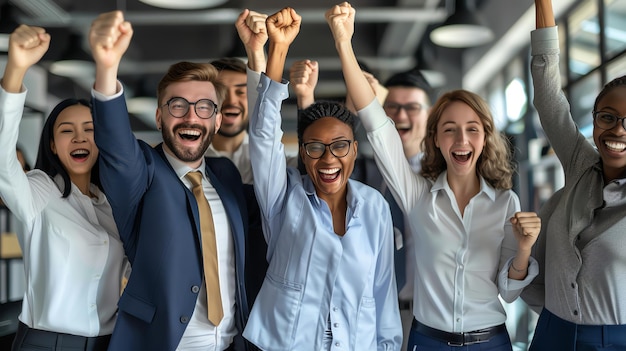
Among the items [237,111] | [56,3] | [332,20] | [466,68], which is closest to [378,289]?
[332,20]

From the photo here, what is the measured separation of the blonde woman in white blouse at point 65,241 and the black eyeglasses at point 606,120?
70.3 inches

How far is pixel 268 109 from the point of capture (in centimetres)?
207

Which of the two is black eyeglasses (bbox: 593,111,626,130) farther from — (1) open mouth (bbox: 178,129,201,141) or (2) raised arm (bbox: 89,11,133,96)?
(2) raised arm (bbox: 89,11,133,96)

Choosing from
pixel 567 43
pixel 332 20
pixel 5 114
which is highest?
pixel 567 43

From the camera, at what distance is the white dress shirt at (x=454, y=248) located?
2.26 meters

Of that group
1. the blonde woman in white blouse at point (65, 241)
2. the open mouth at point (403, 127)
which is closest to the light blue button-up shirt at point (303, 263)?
the blonde woman in white blouse at point (65, 241)

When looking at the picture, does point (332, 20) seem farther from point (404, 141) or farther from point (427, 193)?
point (404, 141)

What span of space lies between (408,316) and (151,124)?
33.9 feet

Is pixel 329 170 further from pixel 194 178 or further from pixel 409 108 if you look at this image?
pixel 409 108

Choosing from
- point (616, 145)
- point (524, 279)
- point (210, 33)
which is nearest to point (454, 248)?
point (524, 279)

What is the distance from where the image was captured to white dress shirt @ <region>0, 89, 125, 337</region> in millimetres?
2076

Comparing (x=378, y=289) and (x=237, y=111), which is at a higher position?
(x=237, y=111)

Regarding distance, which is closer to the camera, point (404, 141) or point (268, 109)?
point (268, 109)

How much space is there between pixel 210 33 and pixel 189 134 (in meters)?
7.39
